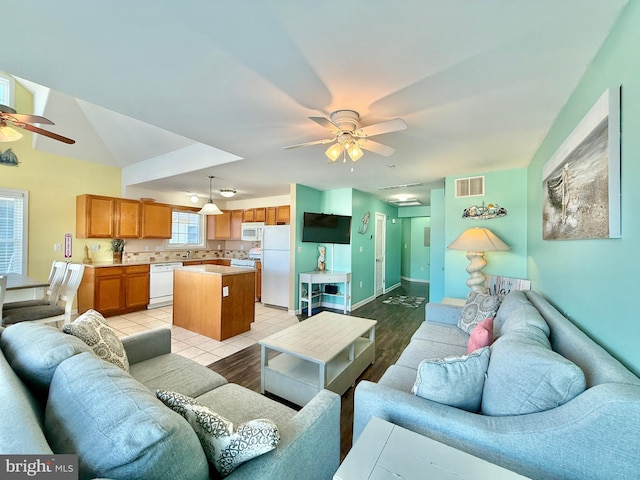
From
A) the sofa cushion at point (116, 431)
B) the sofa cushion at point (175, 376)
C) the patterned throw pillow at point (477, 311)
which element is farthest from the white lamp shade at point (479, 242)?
the sofa cushion at point (116, 431)

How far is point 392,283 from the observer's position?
23.6ft

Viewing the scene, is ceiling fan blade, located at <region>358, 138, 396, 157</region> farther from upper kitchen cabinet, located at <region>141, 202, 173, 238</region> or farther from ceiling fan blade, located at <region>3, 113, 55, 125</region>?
upper kitchen cabinet, located at <region>141, 202, 173, 238</region>

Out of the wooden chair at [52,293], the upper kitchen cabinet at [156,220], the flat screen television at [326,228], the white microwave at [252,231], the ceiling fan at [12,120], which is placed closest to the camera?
the ceiling fan at [12,120]

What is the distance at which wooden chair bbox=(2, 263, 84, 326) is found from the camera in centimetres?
259

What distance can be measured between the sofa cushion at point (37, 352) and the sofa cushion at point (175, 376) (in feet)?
1.91

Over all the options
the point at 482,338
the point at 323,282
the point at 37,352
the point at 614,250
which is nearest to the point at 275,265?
the point at 323,282

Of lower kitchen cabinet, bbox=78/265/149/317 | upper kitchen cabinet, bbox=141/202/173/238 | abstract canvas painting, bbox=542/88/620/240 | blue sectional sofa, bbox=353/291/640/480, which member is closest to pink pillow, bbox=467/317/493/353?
blue sectional sofa, bbox=353/291/640/480

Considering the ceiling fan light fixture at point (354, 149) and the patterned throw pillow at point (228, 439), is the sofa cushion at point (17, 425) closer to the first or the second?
the patterned throw pillow at point (228, 439)

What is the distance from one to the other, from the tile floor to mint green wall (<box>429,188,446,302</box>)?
8.62ft

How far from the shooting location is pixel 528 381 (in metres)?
1.03

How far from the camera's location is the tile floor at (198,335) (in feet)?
9.70

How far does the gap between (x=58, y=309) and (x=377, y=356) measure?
3630 mm

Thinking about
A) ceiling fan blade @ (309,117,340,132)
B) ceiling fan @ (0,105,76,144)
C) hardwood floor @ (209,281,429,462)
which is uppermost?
ceiling fan @ (0,105,76,144)

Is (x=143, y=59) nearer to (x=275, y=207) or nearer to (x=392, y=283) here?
(x=275, y=207)
